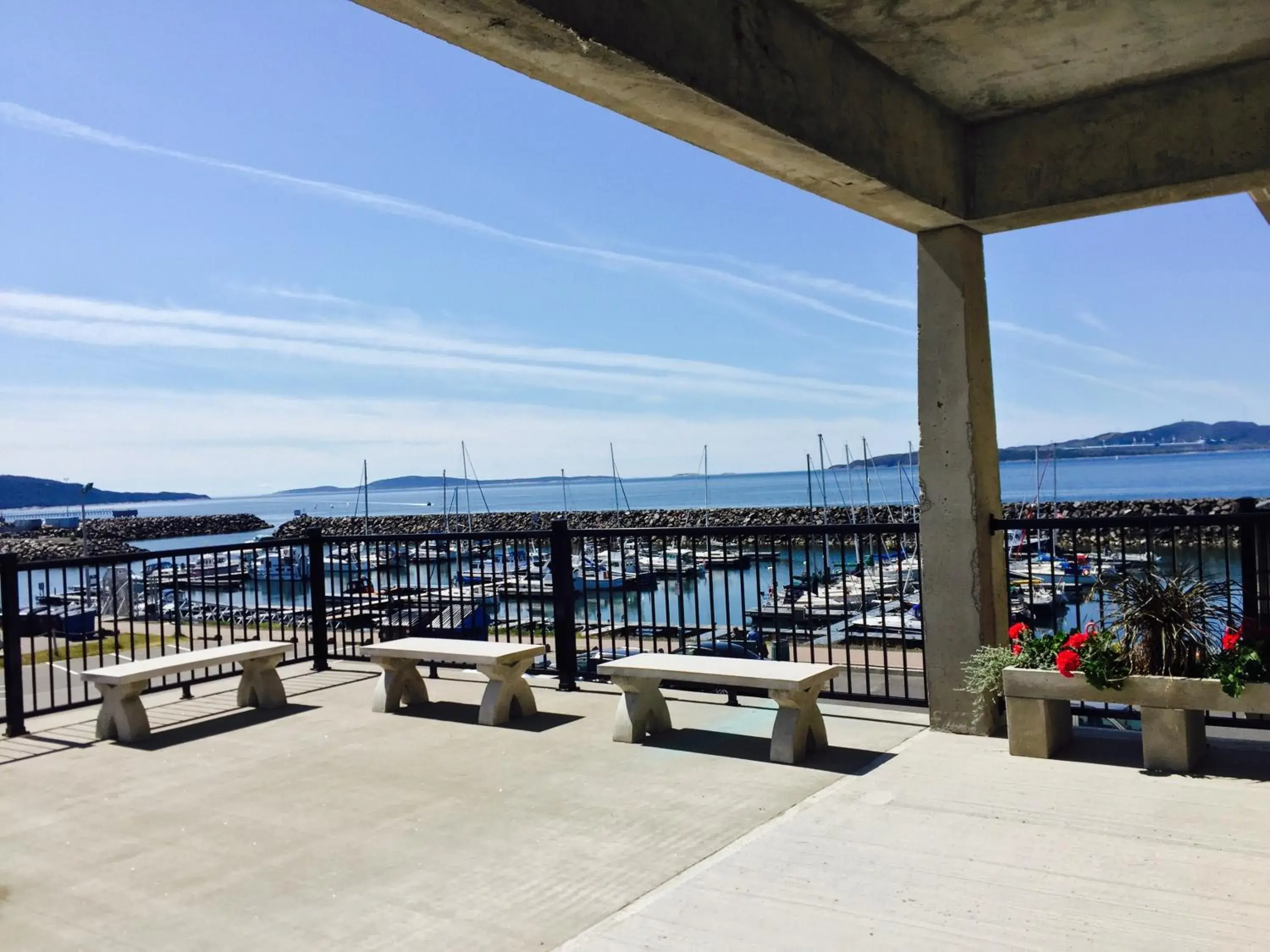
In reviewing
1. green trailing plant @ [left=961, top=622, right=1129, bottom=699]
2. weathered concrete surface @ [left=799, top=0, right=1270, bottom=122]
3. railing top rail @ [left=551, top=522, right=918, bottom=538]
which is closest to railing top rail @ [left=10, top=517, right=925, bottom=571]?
railing top rail @ [left=551, top=522, right=918, bottom=538]

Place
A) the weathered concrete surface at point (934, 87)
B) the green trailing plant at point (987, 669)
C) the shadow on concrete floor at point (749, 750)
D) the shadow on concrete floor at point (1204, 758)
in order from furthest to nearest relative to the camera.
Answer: the green trailing plant at point (987, 669), the shadow on concrete floor at point (749, 750), the shadow on concrete floor at point (1204, 758), the weathered concrete surface at point (934, 87)

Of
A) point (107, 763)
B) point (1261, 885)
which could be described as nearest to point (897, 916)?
point (1261, 885)

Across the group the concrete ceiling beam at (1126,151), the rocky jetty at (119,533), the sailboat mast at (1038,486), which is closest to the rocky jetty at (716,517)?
the sailboat mast at (1038,486)

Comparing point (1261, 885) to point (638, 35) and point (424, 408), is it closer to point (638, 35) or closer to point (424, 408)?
point (638, 35)

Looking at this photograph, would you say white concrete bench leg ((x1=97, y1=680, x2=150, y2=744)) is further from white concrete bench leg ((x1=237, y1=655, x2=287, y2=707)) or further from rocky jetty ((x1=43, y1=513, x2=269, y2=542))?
rocky jetty ((x1=43, y1=513, x2=269, y2=542))

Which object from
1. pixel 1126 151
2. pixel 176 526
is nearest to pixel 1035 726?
pixel 1126 151

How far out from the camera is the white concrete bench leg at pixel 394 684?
276 inches

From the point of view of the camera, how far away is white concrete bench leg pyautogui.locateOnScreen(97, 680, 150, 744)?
637 centimetres

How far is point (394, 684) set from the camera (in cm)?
704

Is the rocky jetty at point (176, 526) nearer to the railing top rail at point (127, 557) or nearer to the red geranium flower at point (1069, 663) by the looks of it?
the railing top rail at point (127, 557)

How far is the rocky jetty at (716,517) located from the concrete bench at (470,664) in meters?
28.4

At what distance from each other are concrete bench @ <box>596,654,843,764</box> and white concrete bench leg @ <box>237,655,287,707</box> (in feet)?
9.31

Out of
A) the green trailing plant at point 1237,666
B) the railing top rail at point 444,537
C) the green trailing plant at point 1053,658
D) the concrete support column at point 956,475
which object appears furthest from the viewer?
the railing top rail at point 444,537

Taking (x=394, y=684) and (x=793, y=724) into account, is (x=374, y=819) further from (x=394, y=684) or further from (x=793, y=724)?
(x=394, y=684)
